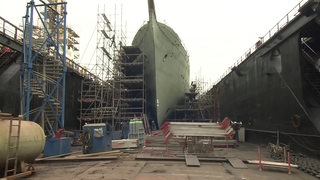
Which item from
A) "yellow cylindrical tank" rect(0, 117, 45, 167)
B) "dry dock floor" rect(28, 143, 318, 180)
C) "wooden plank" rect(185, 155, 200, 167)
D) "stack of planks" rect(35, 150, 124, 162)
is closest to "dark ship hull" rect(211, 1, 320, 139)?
"dry dock floor" rect(28, 143, 318, 180)

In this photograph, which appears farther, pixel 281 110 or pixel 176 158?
pixel 281 110

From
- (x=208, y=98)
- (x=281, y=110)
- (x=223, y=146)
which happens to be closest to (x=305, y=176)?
(x=281, y=110)

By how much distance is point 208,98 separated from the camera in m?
42.8

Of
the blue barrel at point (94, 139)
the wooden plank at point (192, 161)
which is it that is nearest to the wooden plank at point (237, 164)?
the wooden plank at point (192, 161)

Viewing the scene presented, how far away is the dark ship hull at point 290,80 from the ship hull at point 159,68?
10737 millimetres

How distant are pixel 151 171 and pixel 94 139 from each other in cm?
527

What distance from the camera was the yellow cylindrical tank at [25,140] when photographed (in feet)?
27.9

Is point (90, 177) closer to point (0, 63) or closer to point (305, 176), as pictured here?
point (305, 176)

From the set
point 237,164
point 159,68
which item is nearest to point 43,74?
point 237,164

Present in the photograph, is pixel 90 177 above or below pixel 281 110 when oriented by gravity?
below

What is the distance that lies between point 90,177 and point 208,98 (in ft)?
114

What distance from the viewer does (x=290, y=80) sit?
1409 centimetres

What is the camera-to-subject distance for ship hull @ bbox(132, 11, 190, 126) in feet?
96.6

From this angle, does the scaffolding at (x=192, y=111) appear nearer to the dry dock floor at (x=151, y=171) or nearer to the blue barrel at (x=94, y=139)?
the blue barrel at (x=94, y=139)
